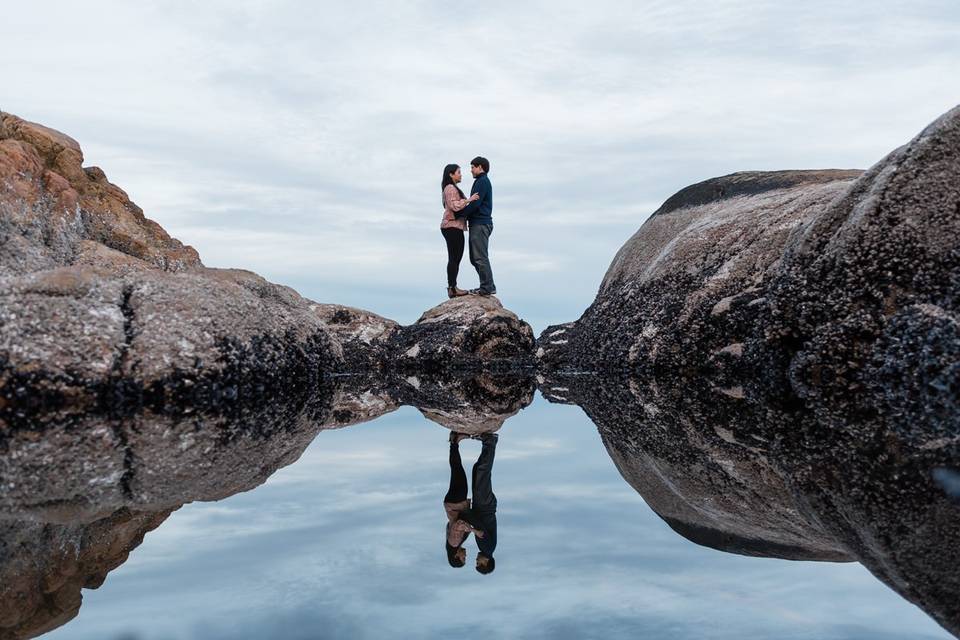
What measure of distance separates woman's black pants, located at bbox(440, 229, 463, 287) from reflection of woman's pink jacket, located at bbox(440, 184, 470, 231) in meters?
0.09

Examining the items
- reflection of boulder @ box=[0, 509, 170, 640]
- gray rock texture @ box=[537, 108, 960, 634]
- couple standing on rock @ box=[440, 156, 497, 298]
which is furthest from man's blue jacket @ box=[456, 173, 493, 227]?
reflection of boulder @ box=[0, 509, 170, 640]

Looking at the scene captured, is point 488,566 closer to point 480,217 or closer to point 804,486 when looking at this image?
point 804,486

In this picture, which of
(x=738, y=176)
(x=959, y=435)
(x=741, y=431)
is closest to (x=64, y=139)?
(x=738, y=176)

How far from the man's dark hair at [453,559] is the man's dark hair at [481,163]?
513 inches

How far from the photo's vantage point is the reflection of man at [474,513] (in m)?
3.30

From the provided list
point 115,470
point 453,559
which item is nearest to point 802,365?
point 115,470

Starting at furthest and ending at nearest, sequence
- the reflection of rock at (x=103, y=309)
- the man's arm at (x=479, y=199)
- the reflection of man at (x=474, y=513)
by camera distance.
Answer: the man's arm at (x=479, y=199) → the reflection of rock at (x=103, y=309) → the reflection of man at (x=474, y=513)

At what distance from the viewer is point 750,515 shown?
4008mm

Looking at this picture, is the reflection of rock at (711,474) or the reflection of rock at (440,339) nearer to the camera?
the reflection of rock at (711,474)

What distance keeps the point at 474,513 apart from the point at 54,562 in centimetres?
157

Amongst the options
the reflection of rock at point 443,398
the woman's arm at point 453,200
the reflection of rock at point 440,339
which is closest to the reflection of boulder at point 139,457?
the reflection of rock at point 443,398

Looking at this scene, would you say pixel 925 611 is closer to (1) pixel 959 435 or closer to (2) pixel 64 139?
(1) pixel 959 435

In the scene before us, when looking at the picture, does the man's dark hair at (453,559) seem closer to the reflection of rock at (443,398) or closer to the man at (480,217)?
the reflection of rock at (443,398)

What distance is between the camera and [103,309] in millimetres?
8688
